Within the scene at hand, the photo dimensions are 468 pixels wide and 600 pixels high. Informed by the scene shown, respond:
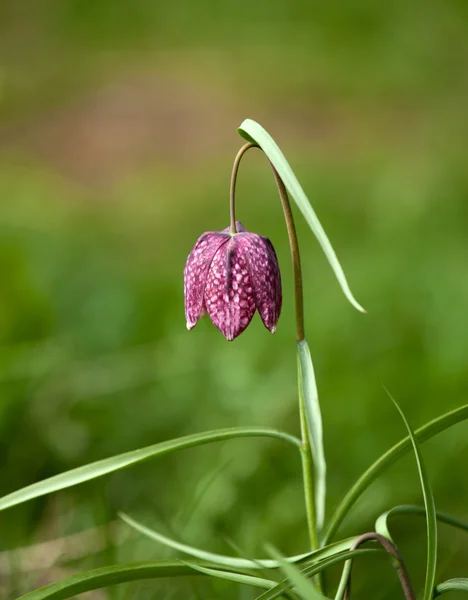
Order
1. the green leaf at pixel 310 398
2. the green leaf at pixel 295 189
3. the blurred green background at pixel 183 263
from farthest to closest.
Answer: the blurred green background at pixel 183 263
the green leaf at pixel 310 398
the green leaf at pixel 295 189

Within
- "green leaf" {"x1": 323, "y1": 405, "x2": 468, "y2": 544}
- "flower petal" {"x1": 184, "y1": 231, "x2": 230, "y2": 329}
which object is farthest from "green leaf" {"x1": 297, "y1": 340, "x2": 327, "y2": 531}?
"flower petal" {"x1": 184, "y1": 231, "x2": 230, "y2": 329}

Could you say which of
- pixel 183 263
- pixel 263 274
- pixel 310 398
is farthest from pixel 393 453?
pixel 183 263

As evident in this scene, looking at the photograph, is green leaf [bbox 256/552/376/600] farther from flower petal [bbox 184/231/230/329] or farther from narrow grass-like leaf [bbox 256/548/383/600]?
flower petal [bbox 184/231/230/329]

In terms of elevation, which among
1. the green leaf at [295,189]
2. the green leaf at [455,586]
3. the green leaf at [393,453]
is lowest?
the green leaf at [455,586]

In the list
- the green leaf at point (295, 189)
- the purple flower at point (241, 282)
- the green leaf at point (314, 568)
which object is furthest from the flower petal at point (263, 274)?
the green leaf at point (314, 568)

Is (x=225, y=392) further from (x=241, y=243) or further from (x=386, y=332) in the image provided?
(x=241, y=243)

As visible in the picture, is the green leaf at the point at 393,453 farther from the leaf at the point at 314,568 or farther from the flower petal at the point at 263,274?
the flower petal at the point at 263,274
